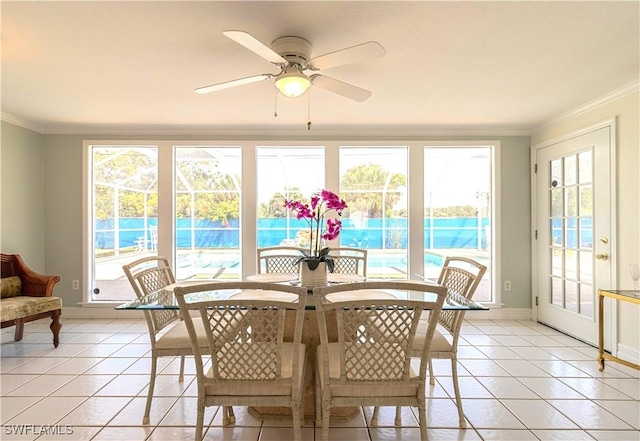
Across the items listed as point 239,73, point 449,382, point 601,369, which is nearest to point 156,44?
point 239,73

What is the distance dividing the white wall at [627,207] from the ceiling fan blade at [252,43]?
2906mm

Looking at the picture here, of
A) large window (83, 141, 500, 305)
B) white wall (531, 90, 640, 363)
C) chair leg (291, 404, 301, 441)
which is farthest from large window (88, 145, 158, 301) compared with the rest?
white wall (531, 90, 640, 363)

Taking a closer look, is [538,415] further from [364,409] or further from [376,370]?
[376,370]

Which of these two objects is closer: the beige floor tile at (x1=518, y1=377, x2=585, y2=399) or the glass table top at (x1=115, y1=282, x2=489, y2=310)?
the glass table top at (x1=115, y1=282, x2=489, y2=310)

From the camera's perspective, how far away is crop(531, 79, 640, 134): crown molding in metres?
2.72

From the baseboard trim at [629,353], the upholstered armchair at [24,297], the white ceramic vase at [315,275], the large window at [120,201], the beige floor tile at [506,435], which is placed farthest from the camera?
A: the large window at [120,201]

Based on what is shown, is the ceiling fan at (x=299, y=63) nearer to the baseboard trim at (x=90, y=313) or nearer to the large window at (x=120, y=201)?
the large window at (x=120, y=201)

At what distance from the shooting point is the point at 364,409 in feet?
6.98

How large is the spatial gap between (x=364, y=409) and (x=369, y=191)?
2.67 metres

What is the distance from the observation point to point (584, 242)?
3271mm

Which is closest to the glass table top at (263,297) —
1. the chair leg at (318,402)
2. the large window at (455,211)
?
the chair leg at (318,402)

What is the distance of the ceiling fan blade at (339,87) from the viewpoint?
203 cm

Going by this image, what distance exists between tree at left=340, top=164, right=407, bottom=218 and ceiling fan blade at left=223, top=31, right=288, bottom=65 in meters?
2.53

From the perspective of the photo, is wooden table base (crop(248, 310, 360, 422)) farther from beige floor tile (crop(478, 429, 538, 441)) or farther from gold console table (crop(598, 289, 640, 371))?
gold console table (crop(598, 289, 640, 371))
